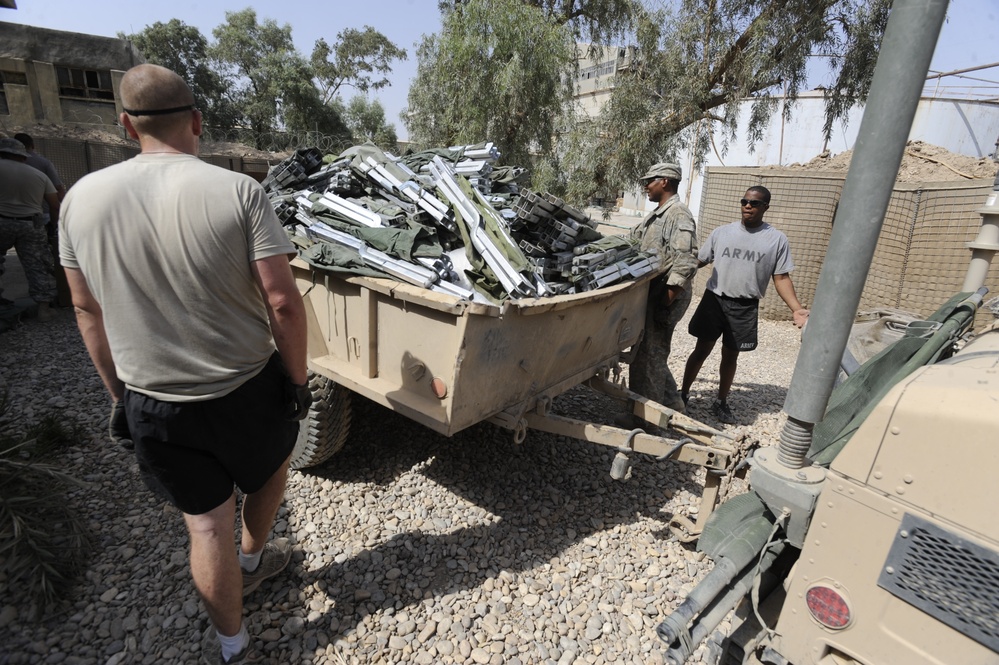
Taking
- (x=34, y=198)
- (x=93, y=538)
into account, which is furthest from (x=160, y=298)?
(x=34, y=198)

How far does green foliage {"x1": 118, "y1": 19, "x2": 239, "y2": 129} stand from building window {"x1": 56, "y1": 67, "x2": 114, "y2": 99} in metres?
6.02

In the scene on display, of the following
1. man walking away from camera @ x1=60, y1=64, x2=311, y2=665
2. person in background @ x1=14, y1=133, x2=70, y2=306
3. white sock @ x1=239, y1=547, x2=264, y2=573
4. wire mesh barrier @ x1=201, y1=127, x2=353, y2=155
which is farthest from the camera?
wire mesh barrier @ x1=201, y1=127, x2=353, y2=155

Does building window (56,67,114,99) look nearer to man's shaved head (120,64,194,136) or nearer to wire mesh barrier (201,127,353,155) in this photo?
wire mesh barrier (201,127,353,155)

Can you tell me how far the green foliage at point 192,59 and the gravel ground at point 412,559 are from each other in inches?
1135

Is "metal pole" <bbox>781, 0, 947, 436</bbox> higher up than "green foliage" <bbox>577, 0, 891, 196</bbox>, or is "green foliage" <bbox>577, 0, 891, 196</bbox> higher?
"green foliage" <bbox>577, 0, 891, 196</bbox>

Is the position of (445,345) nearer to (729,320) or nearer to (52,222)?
(729,320)

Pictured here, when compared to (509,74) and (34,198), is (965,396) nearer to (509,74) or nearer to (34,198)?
(34,198)

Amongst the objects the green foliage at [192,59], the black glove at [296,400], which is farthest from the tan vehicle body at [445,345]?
the green foliage at [192,59]

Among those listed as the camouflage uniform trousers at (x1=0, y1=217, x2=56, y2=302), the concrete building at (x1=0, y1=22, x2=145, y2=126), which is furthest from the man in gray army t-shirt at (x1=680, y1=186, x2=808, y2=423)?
the concrete building at (x1=0, y1=22, x2=145, y2=126)

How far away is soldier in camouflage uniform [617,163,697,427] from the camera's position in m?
3.94

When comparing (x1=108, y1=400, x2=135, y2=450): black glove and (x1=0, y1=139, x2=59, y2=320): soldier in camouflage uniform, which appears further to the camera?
(x1=0, y1=139, x2=59, y2=320): soldier in camouflage uniform

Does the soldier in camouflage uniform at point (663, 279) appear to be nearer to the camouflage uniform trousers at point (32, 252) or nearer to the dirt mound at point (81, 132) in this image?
the camouflage uniform trousers at point (32, 252)

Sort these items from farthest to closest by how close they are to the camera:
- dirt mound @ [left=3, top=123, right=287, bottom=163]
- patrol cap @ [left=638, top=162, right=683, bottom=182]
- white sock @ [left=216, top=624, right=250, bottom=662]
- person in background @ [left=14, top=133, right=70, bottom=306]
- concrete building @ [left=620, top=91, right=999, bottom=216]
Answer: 1. concrete building @ [left=620, top=91, right=999, bottom=216]
2. dirt mound @ [left=3, top=123, right=287, bottom=163]
3. person in background @ [left=14, top=133, right=70, bottom=306]
4. patrol cap @ [left=638, top=162, right=683, bottom=182]
5. white sock @ [left=216, top=624, right=250, bottom=662]

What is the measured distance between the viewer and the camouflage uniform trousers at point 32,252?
5.78 metres
